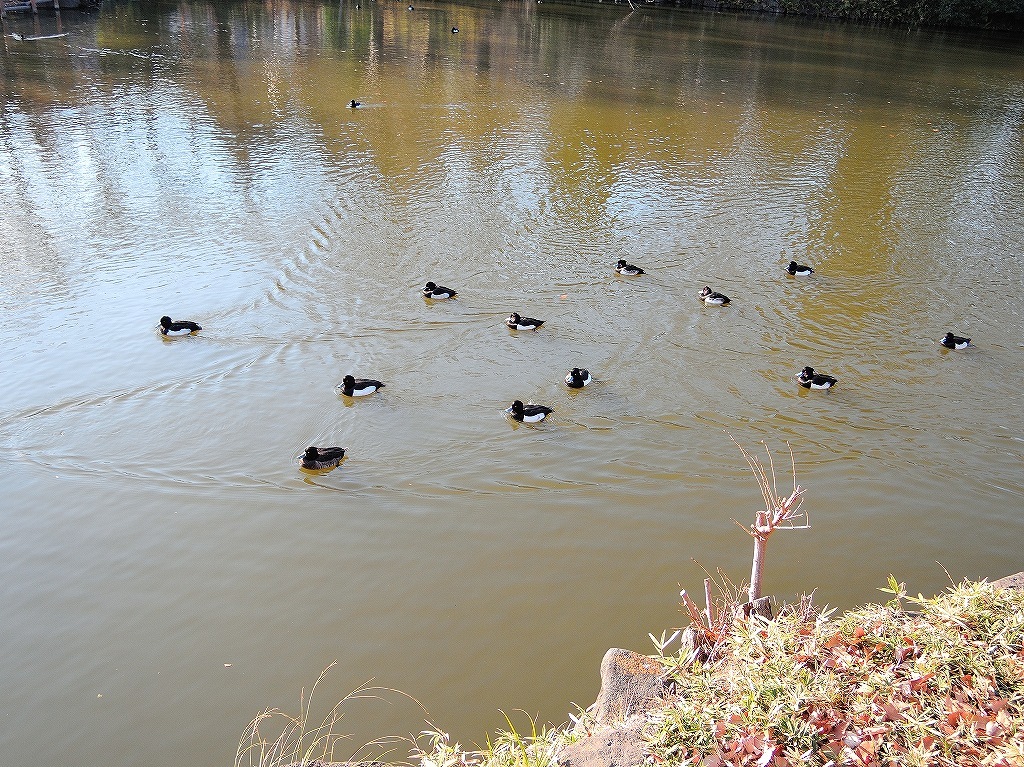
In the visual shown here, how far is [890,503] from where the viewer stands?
23.6 ft

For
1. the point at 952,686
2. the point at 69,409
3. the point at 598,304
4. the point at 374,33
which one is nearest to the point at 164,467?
the point at 69,409

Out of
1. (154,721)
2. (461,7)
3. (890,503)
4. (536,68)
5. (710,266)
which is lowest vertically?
(154,721)

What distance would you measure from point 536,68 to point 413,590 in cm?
2373

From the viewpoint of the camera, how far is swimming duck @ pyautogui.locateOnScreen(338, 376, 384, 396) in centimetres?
866

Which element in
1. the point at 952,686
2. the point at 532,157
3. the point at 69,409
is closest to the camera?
the point at 952,686

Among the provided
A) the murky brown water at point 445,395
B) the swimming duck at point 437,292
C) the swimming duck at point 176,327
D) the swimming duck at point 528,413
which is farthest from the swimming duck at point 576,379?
the swimming duck at point 176,327

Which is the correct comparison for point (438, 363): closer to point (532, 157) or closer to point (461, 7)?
point (532, 157)

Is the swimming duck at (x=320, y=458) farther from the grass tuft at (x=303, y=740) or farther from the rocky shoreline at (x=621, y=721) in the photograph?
the rocky shoreline at (x=621, y=721)

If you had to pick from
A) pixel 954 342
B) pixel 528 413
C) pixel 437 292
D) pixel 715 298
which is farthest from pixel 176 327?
pixel 954 342

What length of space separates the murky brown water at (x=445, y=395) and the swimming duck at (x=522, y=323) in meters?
0.14

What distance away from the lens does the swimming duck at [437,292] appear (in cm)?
1069

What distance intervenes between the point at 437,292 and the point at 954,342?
653cm

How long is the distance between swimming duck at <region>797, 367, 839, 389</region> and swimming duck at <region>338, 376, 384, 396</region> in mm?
4795

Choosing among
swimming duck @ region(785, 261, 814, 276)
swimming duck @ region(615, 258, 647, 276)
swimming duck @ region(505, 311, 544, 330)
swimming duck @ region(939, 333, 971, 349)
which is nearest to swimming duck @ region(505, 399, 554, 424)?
swimming duck @ region(505, 311, 544, 330)
